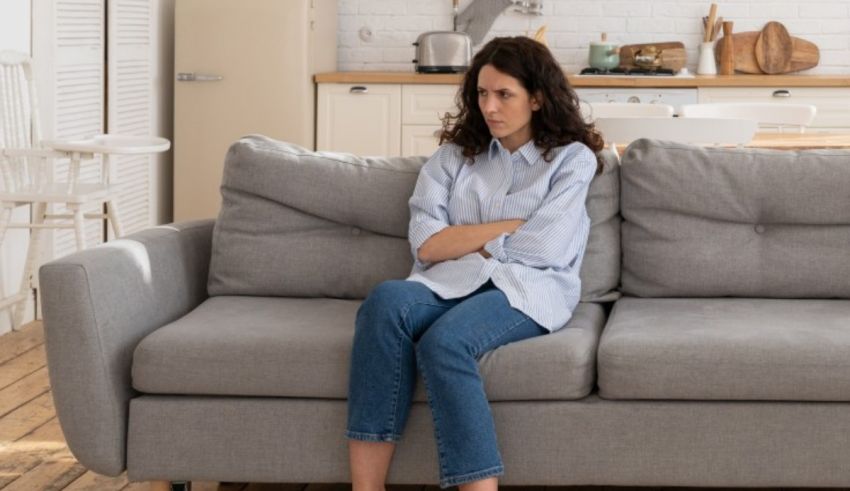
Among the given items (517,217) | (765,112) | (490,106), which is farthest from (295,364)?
(765,112)

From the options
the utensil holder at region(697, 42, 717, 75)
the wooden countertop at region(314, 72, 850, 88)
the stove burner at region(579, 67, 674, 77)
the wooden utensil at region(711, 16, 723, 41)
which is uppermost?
the wooden utensil at region(711, 16, 723, 41)

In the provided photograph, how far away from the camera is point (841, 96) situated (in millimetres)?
6492

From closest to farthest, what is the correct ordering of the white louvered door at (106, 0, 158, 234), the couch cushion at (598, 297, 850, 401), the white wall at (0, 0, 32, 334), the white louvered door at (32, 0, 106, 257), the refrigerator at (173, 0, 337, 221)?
the couch cushion at (598, 297, 850, 401), the white wall at (0, 0, 32, 334), the white louvered door at (32, 0, 106, 257), the white louvered door at (106, 0, 158, 234), the refrigerator at (173, 0, 337, 221)

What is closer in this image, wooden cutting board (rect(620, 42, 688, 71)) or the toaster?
the toaster

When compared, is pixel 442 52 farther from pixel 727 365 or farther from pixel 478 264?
pixel 727 365

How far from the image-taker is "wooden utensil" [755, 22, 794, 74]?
700 cm

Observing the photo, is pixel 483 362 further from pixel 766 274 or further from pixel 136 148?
pixel 136 148

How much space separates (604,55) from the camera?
687cm

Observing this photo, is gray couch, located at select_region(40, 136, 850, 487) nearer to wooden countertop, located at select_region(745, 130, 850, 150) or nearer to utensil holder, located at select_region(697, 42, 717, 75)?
wooden countertop, located at select_region(745, 130, 850, 150)

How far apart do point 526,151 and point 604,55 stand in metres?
3.84

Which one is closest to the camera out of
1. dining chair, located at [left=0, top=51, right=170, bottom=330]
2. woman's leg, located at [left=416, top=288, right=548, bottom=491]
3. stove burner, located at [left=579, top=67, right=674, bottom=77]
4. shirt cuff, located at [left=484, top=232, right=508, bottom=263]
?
woman's leg, located at [left=416, top=288, right=548, bottom=491]

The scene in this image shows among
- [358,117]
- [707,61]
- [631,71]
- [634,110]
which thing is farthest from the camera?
[707,61]

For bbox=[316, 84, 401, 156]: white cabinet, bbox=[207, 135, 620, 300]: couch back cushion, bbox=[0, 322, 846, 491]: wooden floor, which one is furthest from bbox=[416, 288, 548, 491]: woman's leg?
bbox=[316, 84, 401, 156]: white cabinet

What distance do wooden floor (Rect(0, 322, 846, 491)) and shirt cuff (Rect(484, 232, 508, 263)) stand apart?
53 centimetres
